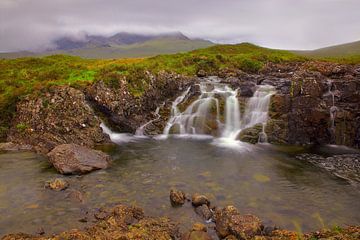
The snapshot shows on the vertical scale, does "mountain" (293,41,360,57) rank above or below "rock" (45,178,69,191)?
above

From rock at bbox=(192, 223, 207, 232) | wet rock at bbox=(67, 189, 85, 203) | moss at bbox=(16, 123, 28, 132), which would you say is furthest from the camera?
moss at bbox=(16, 123, 28, 132)

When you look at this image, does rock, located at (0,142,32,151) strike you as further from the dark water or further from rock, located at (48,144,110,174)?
rock, located at (48,144,110,174)

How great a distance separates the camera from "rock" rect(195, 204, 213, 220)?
15208 millimetres

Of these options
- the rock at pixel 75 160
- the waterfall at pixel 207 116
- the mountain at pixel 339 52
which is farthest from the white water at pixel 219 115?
the mountain at pixel 339 52

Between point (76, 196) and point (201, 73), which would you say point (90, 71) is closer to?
point (201, 73)

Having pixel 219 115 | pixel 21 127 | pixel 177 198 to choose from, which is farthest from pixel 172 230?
pixel 21 127

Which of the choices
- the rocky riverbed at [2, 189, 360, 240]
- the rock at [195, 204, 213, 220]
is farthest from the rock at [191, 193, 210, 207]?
the rocky riverbed at [2, 189, 360, 240]

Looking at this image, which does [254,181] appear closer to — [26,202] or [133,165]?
[133,165]

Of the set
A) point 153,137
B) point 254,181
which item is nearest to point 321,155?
point 254,181

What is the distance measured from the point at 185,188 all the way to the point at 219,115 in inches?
562

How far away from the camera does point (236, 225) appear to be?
13.6m

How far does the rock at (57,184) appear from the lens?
17.9 m

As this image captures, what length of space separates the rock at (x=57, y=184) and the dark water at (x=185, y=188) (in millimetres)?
362

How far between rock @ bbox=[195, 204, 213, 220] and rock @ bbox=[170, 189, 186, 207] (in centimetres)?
108
